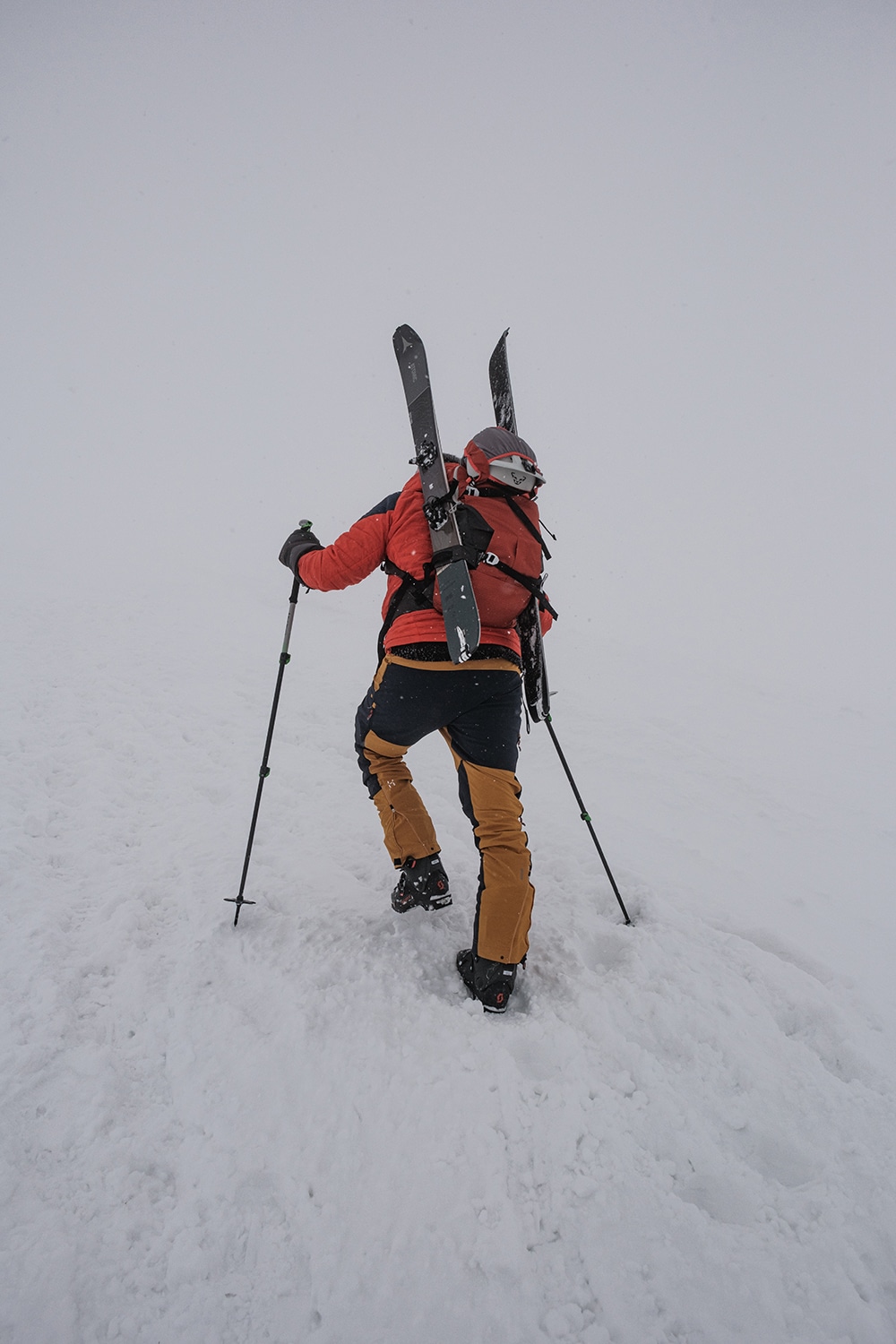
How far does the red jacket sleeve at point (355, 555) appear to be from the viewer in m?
3.38

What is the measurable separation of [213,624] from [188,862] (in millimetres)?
6718

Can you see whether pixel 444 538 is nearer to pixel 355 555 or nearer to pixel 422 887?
pixel 355 555

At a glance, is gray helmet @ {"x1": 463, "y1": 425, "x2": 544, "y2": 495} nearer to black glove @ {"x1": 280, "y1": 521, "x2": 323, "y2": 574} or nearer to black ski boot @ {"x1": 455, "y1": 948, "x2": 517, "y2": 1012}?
black glove @ {"x1": 280, "y1": 521, "x2": 323, "y2": 574}

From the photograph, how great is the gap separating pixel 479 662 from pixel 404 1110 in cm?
210

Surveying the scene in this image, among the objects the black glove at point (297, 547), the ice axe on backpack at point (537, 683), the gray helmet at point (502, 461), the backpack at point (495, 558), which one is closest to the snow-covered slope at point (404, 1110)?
the ice axe on backpack at point (537, 683)

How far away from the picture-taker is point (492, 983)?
2.90m

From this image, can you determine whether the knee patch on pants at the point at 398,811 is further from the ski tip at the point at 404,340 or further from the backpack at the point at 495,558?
the ski tip at the point at 404,340

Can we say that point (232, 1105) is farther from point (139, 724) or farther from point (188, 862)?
point (139, 724)

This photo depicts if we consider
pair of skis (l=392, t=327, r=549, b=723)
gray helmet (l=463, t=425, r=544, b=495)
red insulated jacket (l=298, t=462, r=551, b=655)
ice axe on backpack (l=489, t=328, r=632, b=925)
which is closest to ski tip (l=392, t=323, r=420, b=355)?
pair of skis (l=392, t=327, r=549, b=723)

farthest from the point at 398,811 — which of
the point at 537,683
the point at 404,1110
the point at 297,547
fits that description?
the point at 297,547

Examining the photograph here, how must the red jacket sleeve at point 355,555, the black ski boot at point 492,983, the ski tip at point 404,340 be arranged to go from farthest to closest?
1. the ski tip at point 404,340
2. the red jacket sleeve at point 355,555
3. the black ski boot at point 492,983

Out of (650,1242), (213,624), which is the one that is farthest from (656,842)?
(213,624)

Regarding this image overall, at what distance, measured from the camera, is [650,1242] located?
2.04 metres

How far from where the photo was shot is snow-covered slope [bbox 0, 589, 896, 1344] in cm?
190
